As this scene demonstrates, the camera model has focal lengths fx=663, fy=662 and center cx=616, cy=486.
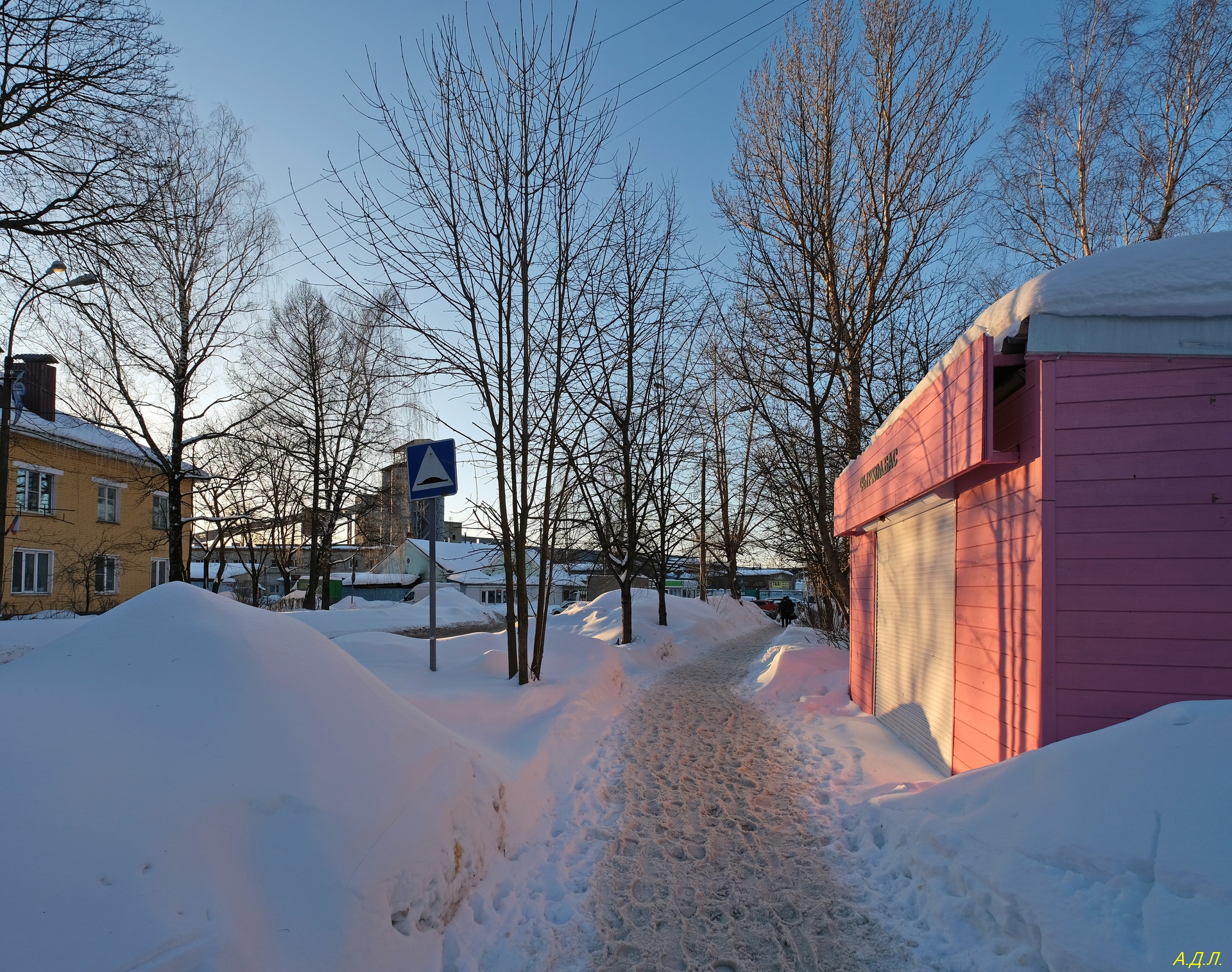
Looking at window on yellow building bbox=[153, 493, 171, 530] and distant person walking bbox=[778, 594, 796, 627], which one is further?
distant person walking bbox=[778, 594, 796, 627]

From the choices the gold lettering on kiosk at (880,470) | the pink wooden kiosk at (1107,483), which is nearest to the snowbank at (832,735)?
the pink wooden kiosk at (1107,483)

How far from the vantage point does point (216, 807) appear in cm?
266

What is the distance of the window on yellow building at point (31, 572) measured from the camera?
71.2ft

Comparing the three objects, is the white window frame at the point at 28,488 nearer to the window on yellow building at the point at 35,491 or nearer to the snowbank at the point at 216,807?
the window on yellow building at the point at 35,491

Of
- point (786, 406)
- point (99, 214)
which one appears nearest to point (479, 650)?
point (99, 214)

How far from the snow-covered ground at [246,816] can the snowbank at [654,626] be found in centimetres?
1028

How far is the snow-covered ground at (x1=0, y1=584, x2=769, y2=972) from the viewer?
2.17 metres

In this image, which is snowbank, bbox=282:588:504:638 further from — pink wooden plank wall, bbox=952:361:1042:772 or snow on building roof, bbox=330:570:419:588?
snow on building roof, bbox=330:570:419:588

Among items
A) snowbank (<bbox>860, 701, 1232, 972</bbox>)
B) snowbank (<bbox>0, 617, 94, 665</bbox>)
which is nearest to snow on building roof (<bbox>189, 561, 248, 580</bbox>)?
snowbank (<bbox>0, 617, 94, 665</bbox>)

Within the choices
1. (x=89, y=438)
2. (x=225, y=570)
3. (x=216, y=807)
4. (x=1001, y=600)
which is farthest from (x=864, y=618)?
(x=225, y=570)

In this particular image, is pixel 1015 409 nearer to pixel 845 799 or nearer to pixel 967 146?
pixel 845 799

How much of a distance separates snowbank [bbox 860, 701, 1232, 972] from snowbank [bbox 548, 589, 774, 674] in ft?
35.1

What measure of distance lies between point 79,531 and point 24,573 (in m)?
2.50

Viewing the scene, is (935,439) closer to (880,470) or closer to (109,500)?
(880,470)
